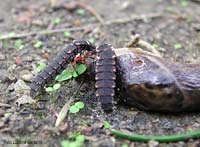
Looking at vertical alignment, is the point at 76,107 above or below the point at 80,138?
above

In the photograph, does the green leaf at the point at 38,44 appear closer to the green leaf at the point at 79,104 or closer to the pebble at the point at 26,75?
the pebble at the point at 26,75

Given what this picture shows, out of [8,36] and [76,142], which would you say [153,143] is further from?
[8,36]

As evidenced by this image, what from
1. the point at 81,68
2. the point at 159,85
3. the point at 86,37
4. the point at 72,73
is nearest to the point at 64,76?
the point at 72,73

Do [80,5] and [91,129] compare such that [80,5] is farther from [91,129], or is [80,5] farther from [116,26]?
[91,129]

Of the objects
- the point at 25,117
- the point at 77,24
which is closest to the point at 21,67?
the point at 25,117

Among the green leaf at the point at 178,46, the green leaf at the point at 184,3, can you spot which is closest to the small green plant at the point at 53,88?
the green leaf at the point at 178,46

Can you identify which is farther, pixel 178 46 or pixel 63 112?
pixel 178 46
